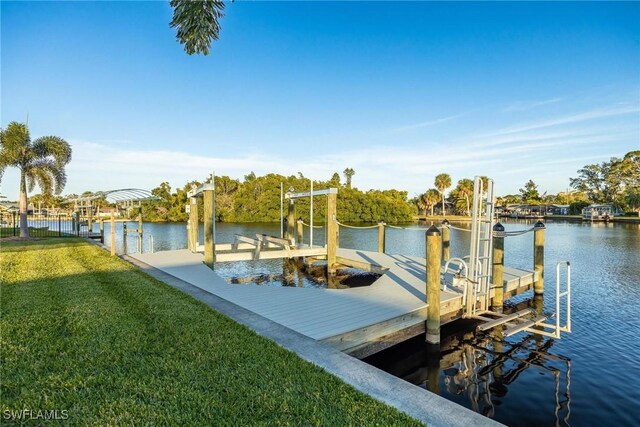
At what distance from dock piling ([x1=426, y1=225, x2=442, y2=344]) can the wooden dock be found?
156 millimetres

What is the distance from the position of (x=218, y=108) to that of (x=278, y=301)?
1733 centimetres

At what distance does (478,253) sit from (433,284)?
3.71 feet

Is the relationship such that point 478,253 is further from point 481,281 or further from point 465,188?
point 465,188

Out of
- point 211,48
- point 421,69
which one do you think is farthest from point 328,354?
point 421,69

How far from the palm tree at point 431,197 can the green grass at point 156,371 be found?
2732 inches

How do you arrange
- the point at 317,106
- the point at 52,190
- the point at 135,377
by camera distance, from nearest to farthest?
the point at 135,377, the point at 52,190, the point at 317,106

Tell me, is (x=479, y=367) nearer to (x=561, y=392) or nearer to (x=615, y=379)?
(x=561, y=392)

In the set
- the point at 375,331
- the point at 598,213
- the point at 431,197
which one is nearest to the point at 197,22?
the point at 375,331

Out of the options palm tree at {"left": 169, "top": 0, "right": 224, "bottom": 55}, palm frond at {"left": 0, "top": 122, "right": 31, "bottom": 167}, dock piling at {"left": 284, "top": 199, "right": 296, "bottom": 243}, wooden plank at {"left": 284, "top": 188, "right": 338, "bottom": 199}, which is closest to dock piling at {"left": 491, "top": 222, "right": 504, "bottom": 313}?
wooden plank at {"left": 284, "top": 188, "right": 338, "bottom": 199}

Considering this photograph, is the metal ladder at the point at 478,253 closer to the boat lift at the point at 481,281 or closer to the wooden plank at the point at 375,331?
the boat lift at the point at 481,281

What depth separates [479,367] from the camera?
5.16m

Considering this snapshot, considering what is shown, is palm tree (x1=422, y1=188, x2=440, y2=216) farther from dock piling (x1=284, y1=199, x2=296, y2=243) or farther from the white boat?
dock piling (x1=284, y1=199, x2=296, y2=243)

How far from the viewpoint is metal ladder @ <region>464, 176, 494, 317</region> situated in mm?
5814

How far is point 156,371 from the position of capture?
306 centimetres
